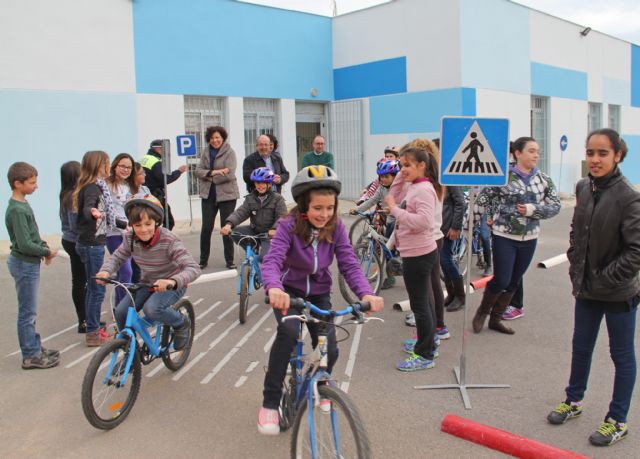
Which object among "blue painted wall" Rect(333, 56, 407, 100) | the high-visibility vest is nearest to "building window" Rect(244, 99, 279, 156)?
"blue painted wall" Rect(333, 56, 407, 100)

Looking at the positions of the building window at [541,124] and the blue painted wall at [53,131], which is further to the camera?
the building window at [541,124]

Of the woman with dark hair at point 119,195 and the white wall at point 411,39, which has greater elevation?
the white wall at point 411,39

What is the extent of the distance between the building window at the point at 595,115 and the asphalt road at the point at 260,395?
801 inches

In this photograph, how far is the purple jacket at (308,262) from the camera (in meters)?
3.67

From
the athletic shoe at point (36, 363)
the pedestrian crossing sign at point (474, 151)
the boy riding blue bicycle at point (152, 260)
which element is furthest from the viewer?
the athletic shoe at point (36, 363)

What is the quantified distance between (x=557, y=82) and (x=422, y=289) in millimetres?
19222

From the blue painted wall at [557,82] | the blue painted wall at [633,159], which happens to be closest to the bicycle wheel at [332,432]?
the blue painted wall at [557,82]

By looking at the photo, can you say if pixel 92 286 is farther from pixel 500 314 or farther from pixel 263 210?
pixel 500 314

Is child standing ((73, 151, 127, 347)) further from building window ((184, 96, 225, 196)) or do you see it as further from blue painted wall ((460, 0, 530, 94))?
blue painted wall ((460, 0, 530, 94))

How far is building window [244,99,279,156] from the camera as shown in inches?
700

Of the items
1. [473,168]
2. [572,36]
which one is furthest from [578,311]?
[572,36]

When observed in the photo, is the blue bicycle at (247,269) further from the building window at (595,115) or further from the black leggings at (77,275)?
the building window at (595,115)

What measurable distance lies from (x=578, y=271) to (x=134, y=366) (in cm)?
320

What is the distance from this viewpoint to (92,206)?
6.09 meters
